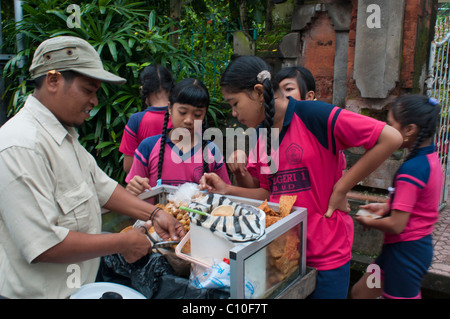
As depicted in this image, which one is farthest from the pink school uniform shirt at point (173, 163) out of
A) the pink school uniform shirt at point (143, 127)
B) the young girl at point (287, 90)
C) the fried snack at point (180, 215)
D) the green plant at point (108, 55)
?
the green plant at point (108, 55)

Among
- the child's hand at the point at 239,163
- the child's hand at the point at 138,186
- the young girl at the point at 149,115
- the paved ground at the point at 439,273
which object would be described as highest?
the young girl at the point at 149,115

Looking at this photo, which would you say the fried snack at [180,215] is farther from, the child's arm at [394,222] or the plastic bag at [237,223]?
the child's arm at [394,222]

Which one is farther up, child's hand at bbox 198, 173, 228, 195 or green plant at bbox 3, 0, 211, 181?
green plant at bbox 3, 0, 211, 181

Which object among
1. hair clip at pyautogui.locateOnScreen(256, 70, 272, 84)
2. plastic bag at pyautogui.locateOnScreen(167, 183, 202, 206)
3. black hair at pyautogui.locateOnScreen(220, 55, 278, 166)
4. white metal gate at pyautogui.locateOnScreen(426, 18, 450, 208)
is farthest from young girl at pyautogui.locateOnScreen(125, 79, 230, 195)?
white metal gate at pyautogui.locateOnScreen(426, 18, 450, 208)

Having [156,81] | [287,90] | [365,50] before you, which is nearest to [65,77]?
[287,90]

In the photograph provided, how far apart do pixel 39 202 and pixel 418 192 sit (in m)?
1.91

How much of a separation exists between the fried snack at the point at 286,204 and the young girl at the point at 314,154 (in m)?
0.09

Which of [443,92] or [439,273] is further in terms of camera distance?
[443,92]

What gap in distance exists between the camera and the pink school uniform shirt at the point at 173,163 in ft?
8.28

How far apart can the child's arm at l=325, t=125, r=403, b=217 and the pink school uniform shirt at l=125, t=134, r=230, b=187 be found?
0.96m

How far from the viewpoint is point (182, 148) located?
256 cm

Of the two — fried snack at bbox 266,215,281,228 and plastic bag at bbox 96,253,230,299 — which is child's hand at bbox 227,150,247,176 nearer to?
fried snack at bbox 266,215,281,228

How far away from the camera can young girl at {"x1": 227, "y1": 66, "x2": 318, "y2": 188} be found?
2273mm

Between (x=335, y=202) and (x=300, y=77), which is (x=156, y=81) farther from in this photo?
(x=335, y=202)
